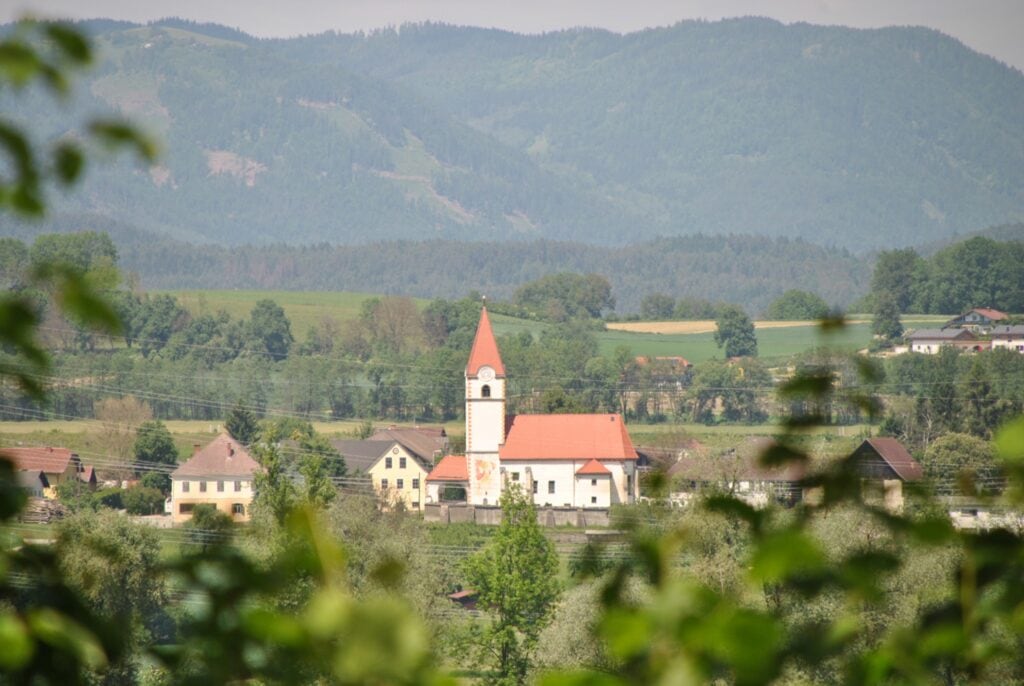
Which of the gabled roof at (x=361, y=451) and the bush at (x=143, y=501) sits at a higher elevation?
the gabled roof at (x=361, y=451)

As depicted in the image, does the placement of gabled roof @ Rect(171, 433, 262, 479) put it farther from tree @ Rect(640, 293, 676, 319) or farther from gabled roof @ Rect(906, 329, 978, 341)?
tree @ Rect(640, 293, 676, 319)

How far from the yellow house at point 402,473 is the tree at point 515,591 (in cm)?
3262

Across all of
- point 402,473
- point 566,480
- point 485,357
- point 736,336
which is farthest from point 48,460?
point 736,336

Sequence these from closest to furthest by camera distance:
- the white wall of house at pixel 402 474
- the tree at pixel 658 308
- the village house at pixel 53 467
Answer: the village house at pixel 53 467 → the white wall of house at pixel 402 474 → the tree at pixel 658 308

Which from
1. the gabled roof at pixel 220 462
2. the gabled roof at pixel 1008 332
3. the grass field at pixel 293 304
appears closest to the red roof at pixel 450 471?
the gabled roof at pixel 220 462

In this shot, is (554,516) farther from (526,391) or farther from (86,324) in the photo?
(86,324)

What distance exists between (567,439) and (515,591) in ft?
129

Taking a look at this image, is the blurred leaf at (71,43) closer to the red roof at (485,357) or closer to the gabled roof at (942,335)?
the red roof at (485,357)

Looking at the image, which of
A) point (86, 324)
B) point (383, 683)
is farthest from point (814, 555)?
point (86, 324)

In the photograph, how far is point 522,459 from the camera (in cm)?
7288

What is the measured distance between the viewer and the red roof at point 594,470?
237 feet

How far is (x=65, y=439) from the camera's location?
7369cm

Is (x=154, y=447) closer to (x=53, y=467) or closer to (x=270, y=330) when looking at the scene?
(x=53, y=467)

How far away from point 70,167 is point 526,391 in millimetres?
96263
